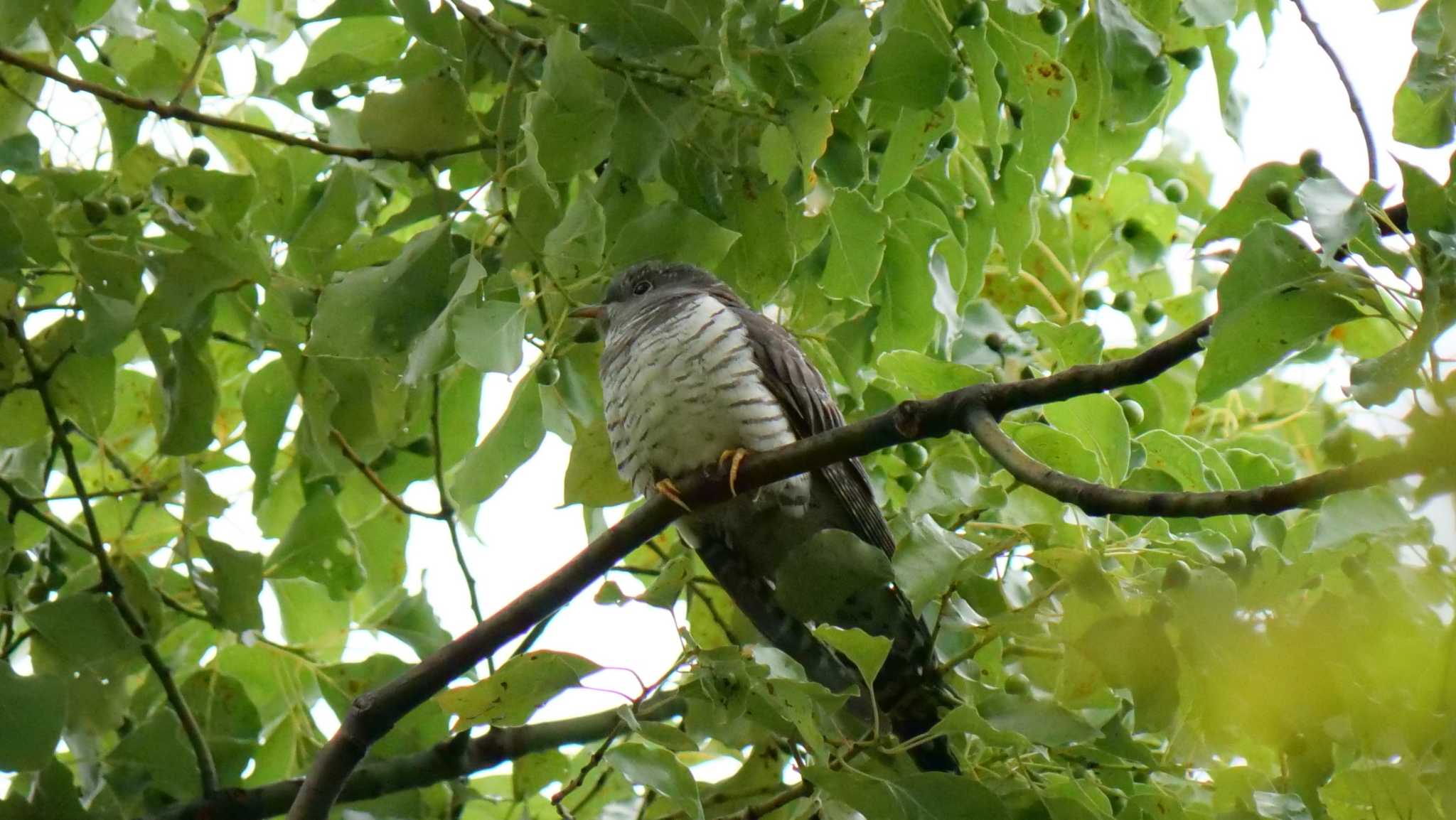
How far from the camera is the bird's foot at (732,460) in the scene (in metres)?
2.48

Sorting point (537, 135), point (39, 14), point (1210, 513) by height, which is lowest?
point (1210, 513)

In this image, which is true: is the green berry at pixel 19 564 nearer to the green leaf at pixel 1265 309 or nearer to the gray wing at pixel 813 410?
the gray wing at pixel 813 410

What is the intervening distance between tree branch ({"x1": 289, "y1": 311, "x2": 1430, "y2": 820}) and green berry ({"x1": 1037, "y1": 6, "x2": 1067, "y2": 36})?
2.75 ft

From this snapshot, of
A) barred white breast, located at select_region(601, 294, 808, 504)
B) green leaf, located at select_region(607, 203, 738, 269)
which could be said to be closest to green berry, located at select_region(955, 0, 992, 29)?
green leaf, located at select_region(607, 203, 738, 269)

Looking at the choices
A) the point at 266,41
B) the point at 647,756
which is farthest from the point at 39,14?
the point at 647,756

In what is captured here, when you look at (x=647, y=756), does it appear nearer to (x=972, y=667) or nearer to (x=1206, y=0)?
(x=972, y=667)

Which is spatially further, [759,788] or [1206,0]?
[759,788]

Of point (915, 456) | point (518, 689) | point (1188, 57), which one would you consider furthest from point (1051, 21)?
point (518, 689)

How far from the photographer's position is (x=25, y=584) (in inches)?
123

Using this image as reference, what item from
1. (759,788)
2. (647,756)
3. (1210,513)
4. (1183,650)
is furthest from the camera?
(759,788)

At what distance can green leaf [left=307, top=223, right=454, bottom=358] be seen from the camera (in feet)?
7.68

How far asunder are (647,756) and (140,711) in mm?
1711

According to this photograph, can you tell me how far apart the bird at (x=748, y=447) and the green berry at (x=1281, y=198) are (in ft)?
3.87

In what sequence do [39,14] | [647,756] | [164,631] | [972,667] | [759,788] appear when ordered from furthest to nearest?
[164,631] → [759,788] → [39,14] → [972,667] → [647,756]
